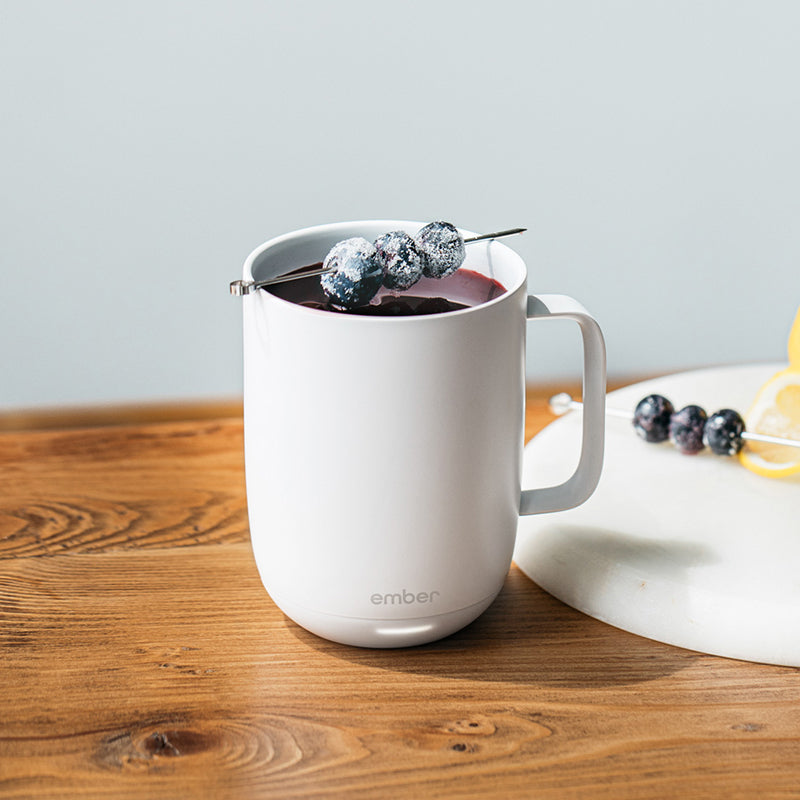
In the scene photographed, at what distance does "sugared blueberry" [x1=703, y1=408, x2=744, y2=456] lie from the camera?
0.77m

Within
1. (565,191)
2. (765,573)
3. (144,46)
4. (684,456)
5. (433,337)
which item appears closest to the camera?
(433,337)

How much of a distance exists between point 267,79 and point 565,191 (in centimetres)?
39

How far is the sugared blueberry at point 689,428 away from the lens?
782mm

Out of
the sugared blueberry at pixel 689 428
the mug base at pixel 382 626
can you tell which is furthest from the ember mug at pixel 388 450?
the sugared blueberry at pixel 689 428

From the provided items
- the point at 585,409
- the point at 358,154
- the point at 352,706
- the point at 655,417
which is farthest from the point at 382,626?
the point at 358,154

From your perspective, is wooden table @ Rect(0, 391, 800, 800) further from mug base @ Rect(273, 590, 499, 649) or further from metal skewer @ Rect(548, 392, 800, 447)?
metal skewer @ Rect(548, 392, 800, 447)

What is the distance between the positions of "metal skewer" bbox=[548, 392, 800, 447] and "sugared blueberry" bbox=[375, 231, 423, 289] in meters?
0.31

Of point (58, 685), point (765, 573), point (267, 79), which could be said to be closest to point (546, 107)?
point (267, 79)

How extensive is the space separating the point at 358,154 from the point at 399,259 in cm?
69

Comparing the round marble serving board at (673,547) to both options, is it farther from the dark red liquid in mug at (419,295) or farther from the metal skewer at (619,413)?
the dark red liquid in mug at (419,295)

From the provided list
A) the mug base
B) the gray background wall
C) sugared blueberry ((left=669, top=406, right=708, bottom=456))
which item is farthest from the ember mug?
the gray background wall

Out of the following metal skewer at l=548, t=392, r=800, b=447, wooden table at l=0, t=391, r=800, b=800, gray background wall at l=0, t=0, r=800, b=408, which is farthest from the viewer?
gray background wall at l=0, t=0, r=800, b=408

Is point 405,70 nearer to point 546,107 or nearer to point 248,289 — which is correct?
point 546,107

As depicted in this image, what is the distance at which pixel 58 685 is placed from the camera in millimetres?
586
